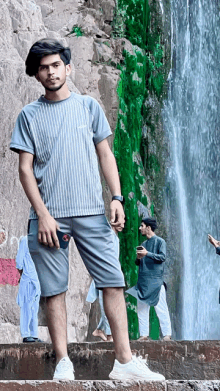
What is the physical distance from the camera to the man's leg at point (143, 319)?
7844 millimetres

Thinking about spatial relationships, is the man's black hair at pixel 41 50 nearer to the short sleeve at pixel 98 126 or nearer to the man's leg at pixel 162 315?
the short sleeve at pixel 98 126

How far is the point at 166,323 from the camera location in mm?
8016

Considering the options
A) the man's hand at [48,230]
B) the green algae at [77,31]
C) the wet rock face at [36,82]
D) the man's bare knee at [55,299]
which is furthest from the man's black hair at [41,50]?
the green algae at [77,31]

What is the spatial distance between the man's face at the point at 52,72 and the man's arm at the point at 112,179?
1.26ft

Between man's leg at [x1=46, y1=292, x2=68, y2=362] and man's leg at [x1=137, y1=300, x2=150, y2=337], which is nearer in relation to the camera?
man's leg at [x1=46, y1=292, x2=68, y2=362]

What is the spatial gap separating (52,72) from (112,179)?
2.07 feet

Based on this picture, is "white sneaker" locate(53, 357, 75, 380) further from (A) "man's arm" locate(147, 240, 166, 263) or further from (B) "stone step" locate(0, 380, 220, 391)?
(A) "man's arm" locate(147, 240, 166, 263)

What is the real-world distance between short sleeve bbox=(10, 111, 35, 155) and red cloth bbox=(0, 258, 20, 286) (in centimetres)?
658

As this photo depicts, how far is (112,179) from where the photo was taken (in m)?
3.74

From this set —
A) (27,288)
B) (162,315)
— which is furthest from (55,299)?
(162,315)

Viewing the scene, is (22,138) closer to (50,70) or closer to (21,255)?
(50,70)

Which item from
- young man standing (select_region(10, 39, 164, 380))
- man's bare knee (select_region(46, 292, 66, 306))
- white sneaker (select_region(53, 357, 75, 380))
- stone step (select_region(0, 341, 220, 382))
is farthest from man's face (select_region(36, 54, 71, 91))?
stone step (select_region(0, 341, 220, 382))

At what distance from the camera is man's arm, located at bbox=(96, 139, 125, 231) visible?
3.62 metres

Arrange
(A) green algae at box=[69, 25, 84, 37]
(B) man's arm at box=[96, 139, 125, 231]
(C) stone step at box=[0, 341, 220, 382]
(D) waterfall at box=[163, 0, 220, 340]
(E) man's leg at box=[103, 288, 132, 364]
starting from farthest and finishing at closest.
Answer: (D) waterfall at box=[163, 0, 220, 340] < (A) green algae at box=[69, 25, 84, 37] < (C) stone step at box=[0, 341, 220, 382] < (B) man's arm at box=[96, 139, 125, 231] < (E) man's leg at box=[103, 288, 132, 364]
